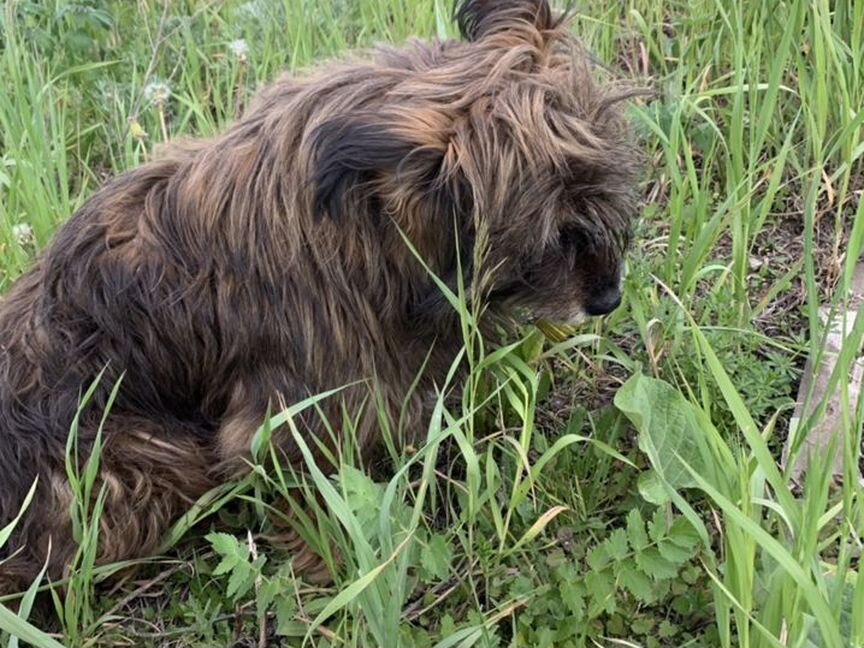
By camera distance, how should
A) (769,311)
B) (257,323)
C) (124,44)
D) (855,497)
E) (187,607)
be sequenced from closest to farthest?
(855,497) → (257,323) → (187,607) → (769,311) → (124,44)

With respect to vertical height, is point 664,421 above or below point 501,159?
below

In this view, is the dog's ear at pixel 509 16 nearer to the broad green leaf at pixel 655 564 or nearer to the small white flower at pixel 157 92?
the broad green leaf at pixel 655 564

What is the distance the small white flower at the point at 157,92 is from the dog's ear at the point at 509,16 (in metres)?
1.30

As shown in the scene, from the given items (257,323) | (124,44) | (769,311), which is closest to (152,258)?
(257,323)

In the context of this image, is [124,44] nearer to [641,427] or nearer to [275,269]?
[275,269]

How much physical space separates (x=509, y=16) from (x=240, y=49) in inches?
52.1

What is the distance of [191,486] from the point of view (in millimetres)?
2088

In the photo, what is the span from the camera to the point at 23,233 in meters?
2.64

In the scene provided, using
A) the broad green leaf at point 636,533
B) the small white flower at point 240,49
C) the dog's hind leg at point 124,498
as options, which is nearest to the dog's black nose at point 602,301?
the broad green leaf at point 636,533

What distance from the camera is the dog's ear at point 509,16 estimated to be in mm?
1830

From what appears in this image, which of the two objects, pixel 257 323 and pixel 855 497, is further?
pixel 257 323

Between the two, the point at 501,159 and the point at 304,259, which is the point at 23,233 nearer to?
the point at 304,259

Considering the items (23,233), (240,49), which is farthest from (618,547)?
(240,49)

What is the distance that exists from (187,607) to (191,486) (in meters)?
0.24
